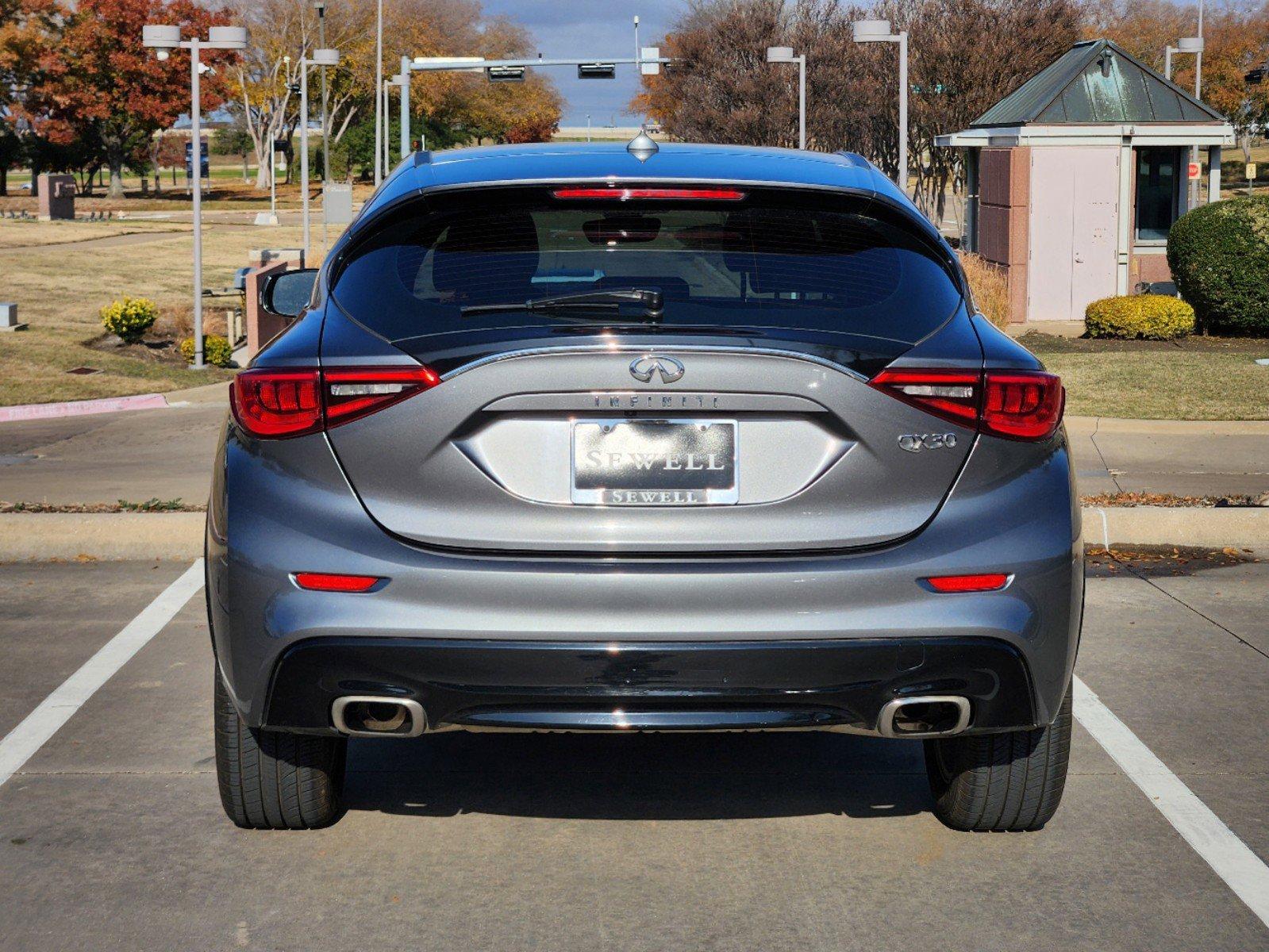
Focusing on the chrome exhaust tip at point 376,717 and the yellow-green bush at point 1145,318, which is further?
the yellow-green bush at point 1145,318

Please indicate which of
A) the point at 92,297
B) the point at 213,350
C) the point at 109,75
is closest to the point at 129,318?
the point at 213,350

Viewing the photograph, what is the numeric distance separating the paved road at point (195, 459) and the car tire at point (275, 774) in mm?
5763

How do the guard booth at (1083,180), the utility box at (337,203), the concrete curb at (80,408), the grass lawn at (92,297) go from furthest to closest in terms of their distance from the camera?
the utility box at (337,203), the guard booth at (1083,180), the grass lawn at (92,297), the concrete curb at (80,408)

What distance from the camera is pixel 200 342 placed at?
23938 millimetres

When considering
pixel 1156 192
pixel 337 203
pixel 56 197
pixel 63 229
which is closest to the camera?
pixel 1156 192

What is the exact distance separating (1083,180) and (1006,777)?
2234 centimetres

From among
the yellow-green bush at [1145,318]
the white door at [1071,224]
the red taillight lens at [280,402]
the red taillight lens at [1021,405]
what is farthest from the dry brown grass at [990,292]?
the red taillight lens at [280,402]

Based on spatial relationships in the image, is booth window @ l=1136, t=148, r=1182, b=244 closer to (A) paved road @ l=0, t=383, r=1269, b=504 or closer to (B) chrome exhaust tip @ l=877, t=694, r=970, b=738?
(A) paved road @ l=0, t=383, r=1269, b=504

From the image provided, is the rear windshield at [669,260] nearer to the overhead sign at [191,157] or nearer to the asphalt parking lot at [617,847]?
the asphalt parking lot at [617,847]

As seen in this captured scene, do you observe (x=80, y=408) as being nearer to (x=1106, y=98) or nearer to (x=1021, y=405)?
(x=1106, y=98)

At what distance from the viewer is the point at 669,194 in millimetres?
4195

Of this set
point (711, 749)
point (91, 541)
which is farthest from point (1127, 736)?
point (91, 541)

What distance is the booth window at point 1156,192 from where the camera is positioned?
26.4 meters

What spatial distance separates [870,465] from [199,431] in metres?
12.6
